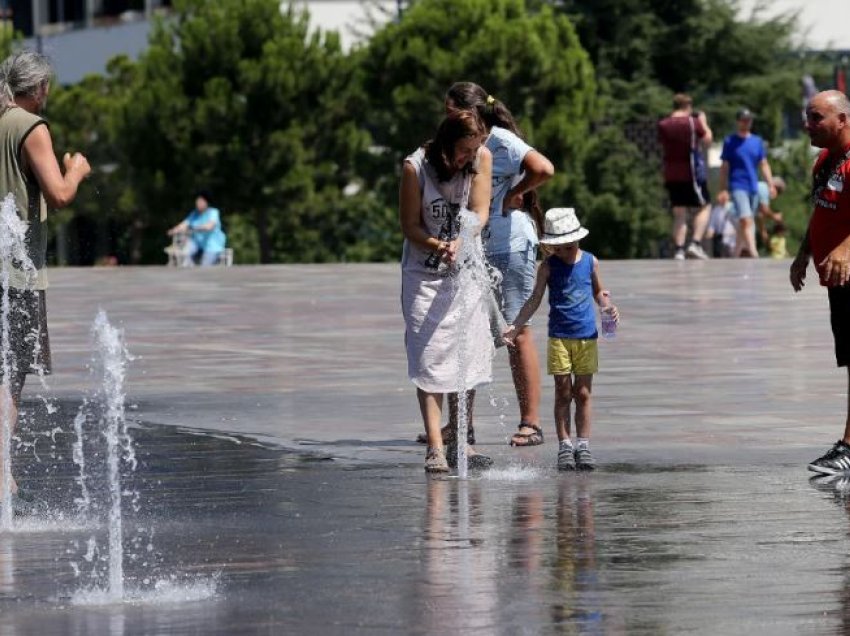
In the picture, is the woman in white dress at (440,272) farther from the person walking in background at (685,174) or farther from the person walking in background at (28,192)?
the person walking in background at (685,174)

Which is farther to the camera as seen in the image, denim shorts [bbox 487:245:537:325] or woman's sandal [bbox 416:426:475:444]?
denim shorts [bbox 487:245:537:325]

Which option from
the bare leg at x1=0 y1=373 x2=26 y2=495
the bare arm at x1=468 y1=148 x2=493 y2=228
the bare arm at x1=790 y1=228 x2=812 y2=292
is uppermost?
the bare arm at x1=468 y1=148 x2=493 y2=228

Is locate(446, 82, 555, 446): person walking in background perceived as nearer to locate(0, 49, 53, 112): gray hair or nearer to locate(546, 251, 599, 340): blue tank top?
locate(546, 251, 599, 340): blue tank top

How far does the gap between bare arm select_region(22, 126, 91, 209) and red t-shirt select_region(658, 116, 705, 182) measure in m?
17.9

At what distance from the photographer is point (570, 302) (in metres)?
10.7

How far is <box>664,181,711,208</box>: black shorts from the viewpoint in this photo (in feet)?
87.3

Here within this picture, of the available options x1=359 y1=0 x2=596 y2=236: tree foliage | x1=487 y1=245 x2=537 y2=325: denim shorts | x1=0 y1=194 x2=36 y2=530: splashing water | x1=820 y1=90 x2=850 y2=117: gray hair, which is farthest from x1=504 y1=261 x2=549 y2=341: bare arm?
x1=359 y1=0 x2=596 y2=236: tree foliage

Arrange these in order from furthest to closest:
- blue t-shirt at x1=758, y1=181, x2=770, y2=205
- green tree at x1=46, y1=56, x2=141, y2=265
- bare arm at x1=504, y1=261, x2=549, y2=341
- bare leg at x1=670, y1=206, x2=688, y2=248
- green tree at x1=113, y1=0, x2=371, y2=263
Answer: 1. green tree at x1=46, y1=56, x2=141, y2=265
2. green tree at x1=113, y1=0, x2=371, y2=263
3. blue t-shirt at x1=758, y1=181, x2=770, y2=205
4. bare leg at x1=670, y1=206, x2=688, y2=248
5. bare arm at x1=504, y1=261, x2=549, y2=341

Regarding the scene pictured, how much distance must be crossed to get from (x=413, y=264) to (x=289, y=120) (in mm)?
31978

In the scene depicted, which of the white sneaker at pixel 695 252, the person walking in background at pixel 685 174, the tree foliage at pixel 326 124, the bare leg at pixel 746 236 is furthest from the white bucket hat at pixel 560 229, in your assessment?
the tree foliage at pixel 326 124

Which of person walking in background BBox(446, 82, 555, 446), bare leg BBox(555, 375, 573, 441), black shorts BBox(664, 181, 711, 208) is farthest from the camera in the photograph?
black shorts BBox(664, 181, 711, 208)

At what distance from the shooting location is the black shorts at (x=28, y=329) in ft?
30.6

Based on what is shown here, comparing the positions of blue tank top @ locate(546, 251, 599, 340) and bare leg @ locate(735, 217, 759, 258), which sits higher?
blue tank top @ locate(546, 251, 599, 340)

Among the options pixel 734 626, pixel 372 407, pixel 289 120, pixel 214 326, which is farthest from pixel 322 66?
pixel 734 626
